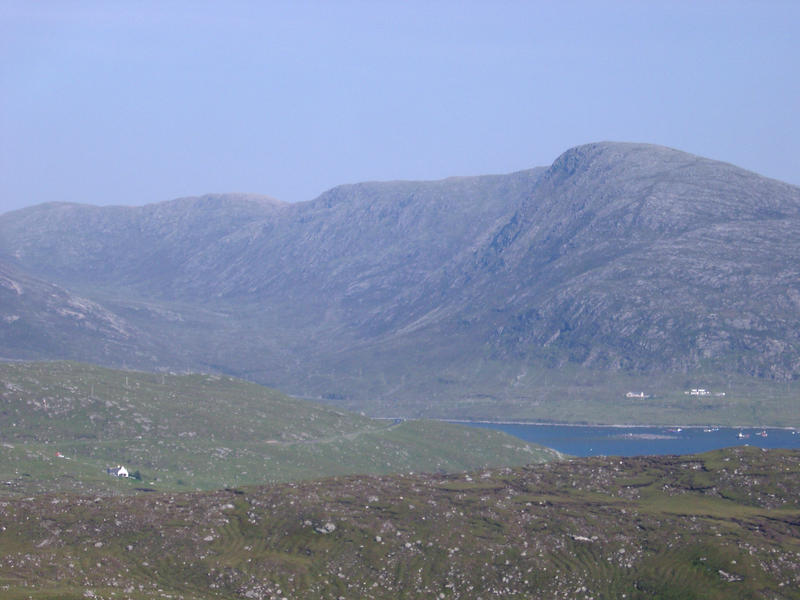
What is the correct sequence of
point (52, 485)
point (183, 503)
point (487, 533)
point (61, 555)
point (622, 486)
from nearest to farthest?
point (61, 555) → point (487, 533) → point (183, 503) → point (622, 486) → point (52, 485)

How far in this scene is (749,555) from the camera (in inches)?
4023

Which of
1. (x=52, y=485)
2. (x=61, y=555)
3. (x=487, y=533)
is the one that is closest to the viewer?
(x=61, y=555)

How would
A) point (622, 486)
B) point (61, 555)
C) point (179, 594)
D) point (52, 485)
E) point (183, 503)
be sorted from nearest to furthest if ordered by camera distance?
point (179, 594) → point (61, 555) → point (183, 503) → point (622, 486) → point (52, 485)

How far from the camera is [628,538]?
11025 centimetres

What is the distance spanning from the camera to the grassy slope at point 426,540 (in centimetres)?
10131

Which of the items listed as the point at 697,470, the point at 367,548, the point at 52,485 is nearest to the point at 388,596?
the point at 367,548

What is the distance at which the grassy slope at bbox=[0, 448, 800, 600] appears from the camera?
10131 centimetres

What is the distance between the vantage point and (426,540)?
367 feet

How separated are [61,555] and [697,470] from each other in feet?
235

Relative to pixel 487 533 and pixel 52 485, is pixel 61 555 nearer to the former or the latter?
pixel 487 533

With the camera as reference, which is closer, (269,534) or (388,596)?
(388,596)

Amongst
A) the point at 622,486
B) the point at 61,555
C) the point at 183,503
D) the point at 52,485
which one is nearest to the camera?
the point at 61,555

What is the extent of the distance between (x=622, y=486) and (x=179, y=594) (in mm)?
55308

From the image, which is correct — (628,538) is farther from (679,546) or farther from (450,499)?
(450,499)
